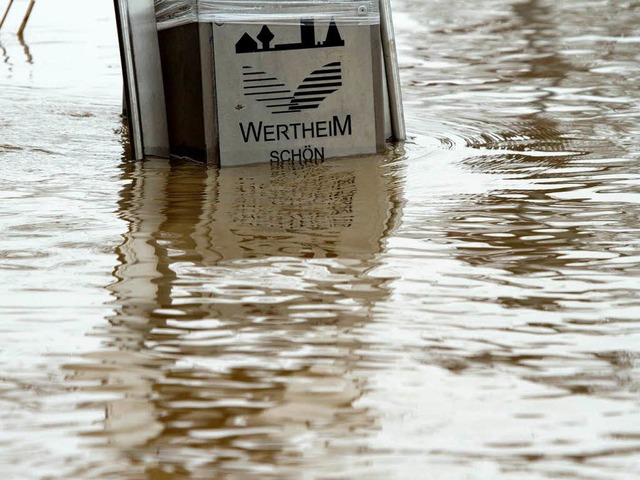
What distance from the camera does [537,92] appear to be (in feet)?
21.0

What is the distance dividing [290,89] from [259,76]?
0.48ft

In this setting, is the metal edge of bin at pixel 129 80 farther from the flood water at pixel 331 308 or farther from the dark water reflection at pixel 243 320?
the dark water reflection at pixel 243 320

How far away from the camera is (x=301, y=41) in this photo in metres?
4.86

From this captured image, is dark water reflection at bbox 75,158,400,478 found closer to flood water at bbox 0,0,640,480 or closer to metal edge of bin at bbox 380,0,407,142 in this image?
flood water at bbox 0,0,640,480

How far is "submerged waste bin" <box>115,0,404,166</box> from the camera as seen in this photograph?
4762 millimetres

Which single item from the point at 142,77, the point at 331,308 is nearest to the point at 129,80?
the point at 142,77

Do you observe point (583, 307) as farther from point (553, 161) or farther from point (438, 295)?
point (553, 161)

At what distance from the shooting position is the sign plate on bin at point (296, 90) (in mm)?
4785

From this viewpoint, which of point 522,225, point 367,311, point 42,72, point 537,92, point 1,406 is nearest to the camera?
point 1,406

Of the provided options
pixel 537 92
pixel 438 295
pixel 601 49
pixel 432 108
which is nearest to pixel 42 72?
pixel 432 108

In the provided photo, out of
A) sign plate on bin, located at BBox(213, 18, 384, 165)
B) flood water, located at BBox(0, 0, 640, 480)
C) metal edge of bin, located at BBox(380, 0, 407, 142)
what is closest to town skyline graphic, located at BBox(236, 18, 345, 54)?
sign plate on bin, located at BBox(213, 18, 384, 165)

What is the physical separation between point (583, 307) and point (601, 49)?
16.3ft

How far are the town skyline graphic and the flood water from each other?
52 centimetres

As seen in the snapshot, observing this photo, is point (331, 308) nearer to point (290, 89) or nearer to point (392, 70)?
point (290, 89)
